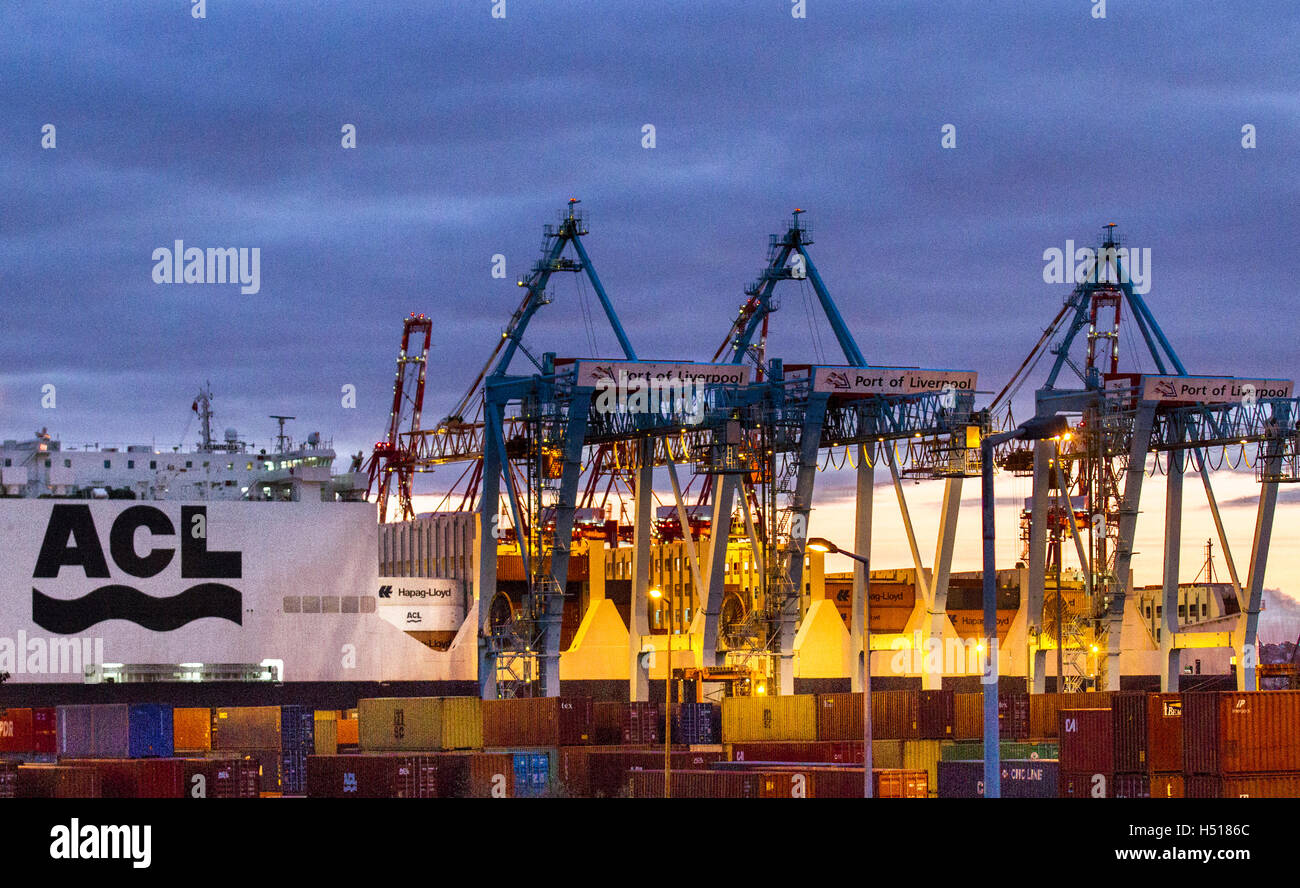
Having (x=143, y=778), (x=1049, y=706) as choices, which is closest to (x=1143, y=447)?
(x=1049, y=706)

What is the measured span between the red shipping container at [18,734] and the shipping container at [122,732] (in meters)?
5.13

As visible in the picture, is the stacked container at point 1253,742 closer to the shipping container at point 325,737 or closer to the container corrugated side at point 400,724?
the container corrugated side at point 400,724

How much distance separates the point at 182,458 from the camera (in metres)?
102

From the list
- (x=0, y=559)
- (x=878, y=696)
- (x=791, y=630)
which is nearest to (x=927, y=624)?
(x=791, y=630)

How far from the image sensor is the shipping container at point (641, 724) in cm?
5966

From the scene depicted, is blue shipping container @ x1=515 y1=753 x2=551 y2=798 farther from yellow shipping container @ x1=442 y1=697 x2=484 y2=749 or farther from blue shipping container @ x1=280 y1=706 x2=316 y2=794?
blue shipping container @ x1=280 y1=706 x2=316 y2=794

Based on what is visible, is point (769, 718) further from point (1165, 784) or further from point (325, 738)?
point (1165, 784)

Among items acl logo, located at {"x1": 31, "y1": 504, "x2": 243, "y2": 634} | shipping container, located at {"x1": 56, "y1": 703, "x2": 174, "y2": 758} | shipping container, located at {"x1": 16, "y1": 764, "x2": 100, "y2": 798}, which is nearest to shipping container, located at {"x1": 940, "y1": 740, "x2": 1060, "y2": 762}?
shipping container, located at {"x1": 56, "y1": 703, "x2": 174, "y2": 758}

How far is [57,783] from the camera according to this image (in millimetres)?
43781

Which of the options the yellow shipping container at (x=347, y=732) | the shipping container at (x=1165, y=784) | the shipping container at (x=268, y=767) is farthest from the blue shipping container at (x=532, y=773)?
the shipping container at (x=1165, y=784)

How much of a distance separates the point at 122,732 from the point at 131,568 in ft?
113

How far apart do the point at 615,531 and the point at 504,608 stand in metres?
15.2
